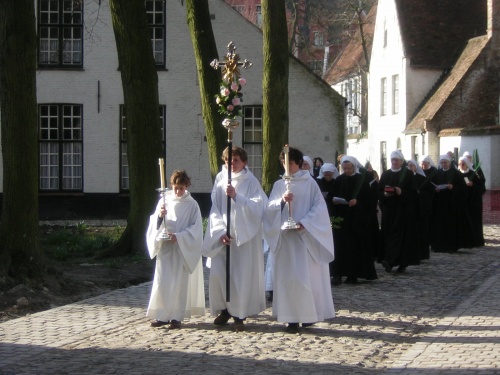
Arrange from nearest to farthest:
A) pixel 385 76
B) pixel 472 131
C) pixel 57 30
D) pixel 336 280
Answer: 1. pixel 336 280
2. pixel 57 30
3. pixel 472 131
4. pixel 385 76

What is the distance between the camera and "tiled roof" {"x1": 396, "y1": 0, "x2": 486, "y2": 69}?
153ft

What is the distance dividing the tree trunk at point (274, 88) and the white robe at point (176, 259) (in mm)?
7369

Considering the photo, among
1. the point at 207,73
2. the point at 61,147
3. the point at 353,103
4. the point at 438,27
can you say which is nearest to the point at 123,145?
the point at 61,147

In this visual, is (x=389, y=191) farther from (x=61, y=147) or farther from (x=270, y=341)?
(x=61, y=147)

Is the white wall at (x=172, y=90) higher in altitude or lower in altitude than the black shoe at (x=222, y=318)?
higher

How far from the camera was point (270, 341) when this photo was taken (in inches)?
390

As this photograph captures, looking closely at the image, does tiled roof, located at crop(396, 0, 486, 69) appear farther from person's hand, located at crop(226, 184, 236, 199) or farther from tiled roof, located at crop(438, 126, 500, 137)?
person's hand, located at crop(226, 184, 236, 199)

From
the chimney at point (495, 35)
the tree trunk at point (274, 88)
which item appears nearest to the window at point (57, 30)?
the tree trunk at point (274, 88)

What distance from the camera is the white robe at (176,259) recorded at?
1061 cm

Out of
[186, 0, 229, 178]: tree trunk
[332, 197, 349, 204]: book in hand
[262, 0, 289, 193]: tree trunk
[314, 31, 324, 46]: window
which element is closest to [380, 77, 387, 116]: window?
[314, 31, 324, 46]: window

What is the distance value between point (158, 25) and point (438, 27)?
68.8 ft

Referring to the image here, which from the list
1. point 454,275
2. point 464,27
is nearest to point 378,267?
point 454,275

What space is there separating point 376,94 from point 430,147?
868cm

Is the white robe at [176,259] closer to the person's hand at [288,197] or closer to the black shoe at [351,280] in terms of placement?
the person's hand at [288,197]
